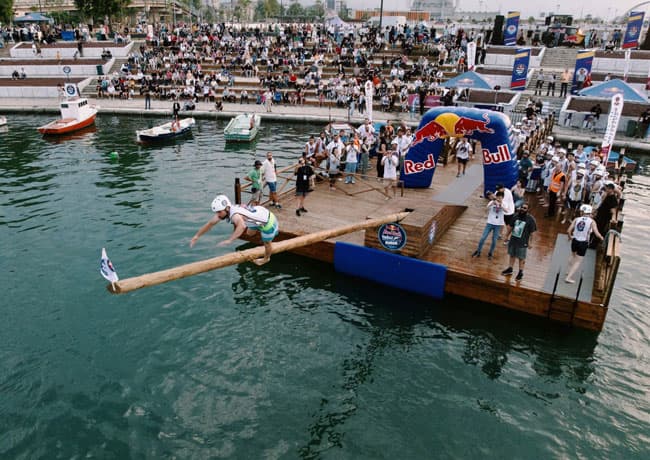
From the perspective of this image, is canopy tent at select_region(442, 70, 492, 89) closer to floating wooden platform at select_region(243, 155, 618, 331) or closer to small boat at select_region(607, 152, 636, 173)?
small boat at select_region(607, 152, 636, 173)

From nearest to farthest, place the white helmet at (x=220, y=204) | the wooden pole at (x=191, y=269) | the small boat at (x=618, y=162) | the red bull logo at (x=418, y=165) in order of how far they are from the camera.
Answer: the wooden pole at (x=191, y=269) < the white helmet at (x=220, y=204) < the red bull logo at (x=418, y=165) < the small boat at (x=618, y=162)

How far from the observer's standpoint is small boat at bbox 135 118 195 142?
3058cm

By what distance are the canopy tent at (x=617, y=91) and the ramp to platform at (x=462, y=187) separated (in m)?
10.3

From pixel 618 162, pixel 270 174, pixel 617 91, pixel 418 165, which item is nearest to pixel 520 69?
pixel 617 91

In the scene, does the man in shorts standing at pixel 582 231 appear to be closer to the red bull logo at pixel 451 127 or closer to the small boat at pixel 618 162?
the red bull logo at pixel 451 127

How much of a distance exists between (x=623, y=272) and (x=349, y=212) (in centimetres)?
899

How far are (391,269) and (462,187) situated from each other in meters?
7.40

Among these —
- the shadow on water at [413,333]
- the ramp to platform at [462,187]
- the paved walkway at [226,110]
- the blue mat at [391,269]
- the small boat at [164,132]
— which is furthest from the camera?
the paved walkway at [226,110]

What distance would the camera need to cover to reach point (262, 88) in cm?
4500

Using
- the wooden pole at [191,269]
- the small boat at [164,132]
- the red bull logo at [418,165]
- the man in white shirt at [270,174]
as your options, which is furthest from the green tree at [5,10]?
the wooden pole at [191,269]

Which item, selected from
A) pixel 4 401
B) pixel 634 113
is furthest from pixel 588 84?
pixel 4 401

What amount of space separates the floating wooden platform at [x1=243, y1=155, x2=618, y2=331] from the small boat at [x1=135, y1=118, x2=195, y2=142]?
1622 cm

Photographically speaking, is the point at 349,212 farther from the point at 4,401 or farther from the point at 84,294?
the point at 4,401

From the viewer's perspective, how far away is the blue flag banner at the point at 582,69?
3678cm
